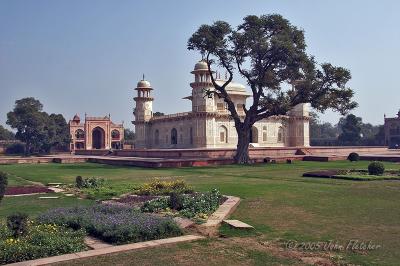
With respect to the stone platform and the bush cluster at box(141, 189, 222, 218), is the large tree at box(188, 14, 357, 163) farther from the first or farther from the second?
the bush cluster at box(141, 189, 222, 218)

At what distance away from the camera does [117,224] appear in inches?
245

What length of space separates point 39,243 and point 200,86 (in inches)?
1186

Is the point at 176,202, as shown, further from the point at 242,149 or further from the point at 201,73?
the point at 201,73

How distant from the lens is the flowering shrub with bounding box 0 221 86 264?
5.12 meters

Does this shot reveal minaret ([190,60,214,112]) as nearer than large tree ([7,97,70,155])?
Yes

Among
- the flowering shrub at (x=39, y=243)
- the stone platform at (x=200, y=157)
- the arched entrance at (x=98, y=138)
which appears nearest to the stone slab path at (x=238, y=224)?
the flowering shrub at (x=39, y=243)

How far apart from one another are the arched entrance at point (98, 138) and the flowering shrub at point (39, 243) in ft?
168

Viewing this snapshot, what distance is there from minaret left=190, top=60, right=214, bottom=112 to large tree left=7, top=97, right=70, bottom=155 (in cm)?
2406

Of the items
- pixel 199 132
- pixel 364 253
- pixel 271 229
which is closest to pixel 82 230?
pixel 271 229

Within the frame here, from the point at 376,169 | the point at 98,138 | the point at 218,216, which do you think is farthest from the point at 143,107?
the point at 218,216

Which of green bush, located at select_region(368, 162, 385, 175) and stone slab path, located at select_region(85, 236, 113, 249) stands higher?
green bush, located at select_region(368, 162, 385, 175)

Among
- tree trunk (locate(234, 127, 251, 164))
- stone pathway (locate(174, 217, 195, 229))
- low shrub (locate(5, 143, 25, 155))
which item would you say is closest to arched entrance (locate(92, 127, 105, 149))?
low shrub (locate(5, 143, 25, 155))

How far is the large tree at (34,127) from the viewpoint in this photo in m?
51.3

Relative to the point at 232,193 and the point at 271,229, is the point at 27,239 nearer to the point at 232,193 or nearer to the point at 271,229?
the point at 271,229
